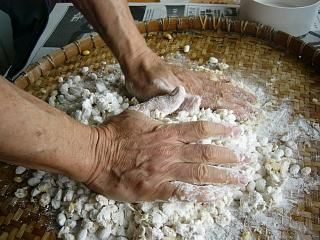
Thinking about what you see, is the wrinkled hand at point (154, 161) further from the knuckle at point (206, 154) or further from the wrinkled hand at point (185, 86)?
the wrinkled hand at point (185, 86)

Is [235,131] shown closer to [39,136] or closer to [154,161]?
[154,161]

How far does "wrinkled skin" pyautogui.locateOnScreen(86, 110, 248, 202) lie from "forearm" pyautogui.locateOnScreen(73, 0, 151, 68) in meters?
0.23

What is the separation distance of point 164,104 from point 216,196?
187mm

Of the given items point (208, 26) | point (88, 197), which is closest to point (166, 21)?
point (208, 26)

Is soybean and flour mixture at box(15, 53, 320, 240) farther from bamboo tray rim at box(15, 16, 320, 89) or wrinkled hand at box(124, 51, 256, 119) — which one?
bamboo tray rim at box(15, 16, 320, 89)

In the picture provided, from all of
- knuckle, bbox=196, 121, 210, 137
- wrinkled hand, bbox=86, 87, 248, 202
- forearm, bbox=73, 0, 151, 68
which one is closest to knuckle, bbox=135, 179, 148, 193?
wrinkled hand, bbox=86, 87, 248, 202

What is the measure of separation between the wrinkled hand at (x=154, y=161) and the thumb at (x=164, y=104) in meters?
0.06

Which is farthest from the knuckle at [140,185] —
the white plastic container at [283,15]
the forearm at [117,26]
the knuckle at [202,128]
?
the white plastic container at [283,15]

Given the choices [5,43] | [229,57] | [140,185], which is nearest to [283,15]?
[229,57]

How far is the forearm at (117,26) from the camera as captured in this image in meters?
0.75

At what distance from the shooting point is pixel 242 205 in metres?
0.58

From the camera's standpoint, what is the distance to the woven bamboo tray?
74cm

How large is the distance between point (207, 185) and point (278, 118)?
0.23 m

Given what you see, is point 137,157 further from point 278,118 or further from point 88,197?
point 278,118
